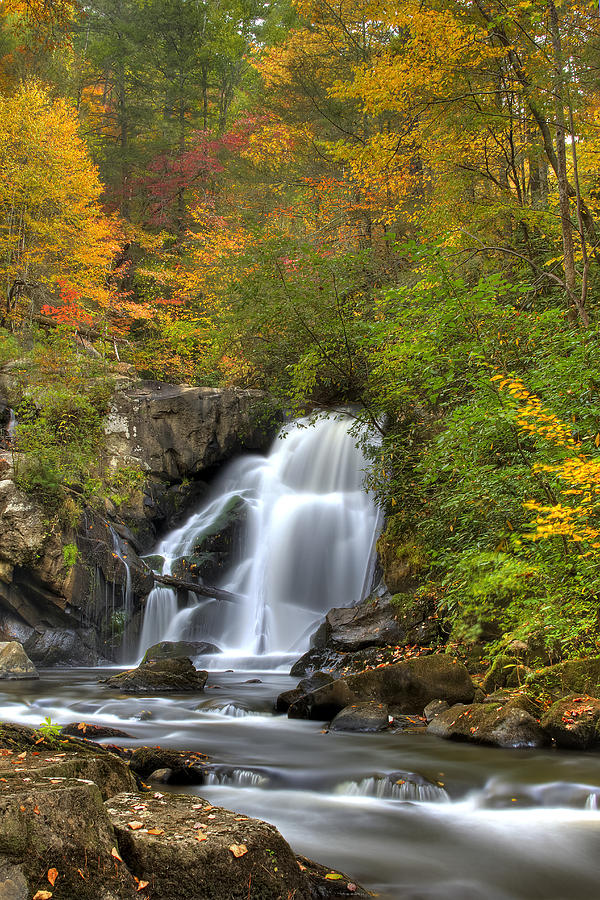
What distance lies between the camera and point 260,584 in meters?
13.1

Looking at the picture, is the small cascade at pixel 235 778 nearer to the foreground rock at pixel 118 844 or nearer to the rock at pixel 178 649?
the foreground rock at pixel 118 844

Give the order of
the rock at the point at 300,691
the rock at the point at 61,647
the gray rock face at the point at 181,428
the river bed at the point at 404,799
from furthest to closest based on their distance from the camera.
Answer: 1. the gray rock face at the point at 181,428
2. the rock at the point at 61,647
3. the rock at the point at 300,691
4. the river bed at the point at 404,799

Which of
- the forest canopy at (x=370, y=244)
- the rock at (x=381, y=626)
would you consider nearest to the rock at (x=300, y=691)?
the rock at (x=381, y=626)

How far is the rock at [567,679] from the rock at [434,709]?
88 cm

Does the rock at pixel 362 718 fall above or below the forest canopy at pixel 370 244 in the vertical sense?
below

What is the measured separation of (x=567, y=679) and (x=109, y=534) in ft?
29.0

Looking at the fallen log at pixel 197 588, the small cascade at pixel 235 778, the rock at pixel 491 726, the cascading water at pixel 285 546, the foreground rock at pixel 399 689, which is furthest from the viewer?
the fallen log at pixel 197 588

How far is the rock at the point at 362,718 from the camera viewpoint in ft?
21.7

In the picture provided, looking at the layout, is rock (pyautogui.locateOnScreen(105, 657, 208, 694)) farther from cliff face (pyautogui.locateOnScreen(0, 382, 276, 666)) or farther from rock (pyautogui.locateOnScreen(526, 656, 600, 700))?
rock (pyautogui.locateOnScreen(526, 656, 600, 700))

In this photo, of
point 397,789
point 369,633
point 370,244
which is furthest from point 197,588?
point 370,244

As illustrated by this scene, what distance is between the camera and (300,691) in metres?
7.80

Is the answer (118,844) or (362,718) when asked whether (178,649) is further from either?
(118,844)

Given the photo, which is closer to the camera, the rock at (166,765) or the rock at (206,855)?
the rock at (206,855)

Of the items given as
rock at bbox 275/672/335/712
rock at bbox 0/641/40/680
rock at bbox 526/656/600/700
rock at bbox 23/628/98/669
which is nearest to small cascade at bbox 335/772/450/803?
rock at bbox 526/656/600/700
